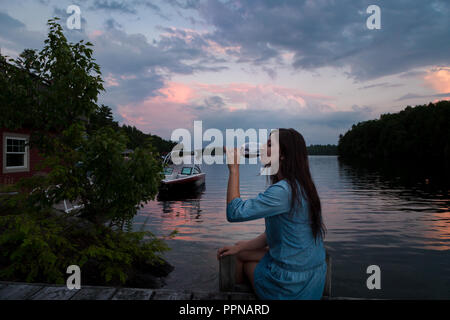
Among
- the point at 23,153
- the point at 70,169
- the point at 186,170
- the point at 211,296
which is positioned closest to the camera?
the point at 211,296

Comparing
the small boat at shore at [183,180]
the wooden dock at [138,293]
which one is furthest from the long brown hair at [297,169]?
the small boat at shore at [183,180]

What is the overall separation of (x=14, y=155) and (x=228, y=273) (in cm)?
1935

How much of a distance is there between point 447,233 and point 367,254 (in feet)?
17.9

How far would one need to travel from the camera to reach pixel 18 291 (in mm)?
3441

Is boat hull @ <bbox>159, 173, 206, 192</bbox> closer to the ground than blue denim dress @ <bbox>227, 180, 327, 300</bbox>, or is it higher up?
closer to the ground

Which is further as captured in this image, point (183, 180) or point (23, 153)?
point (183, 180)

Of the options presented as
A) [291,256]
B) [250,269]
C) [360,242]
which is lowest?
[360,242]

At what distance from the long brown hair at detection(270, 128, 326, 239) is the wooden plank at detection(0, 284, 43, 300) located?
2.99m

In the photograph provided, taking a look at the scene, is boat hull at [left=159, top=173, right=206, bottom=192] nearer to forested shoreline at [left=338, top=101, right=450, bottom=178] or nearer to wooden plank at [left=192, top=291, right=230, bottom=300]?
wooden plank at [left=192, top=291, right=230, bottom=300]

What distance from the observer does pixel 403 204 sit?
21547 mm

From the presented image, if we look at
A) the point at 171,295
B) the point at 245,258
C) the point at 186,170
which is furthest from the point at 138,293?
the point at 186,170

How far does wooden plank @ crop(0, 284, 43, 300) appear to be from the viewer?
3.31 m

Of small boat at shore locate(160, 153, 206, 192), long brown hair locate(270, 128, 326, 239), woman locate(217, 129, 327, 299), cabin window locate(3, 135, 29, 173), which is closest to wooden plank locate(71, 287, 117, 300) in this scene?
woman locate(217, 129, 327, 299)

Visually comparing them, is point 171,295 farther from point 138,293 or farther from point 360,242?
point 360,242
